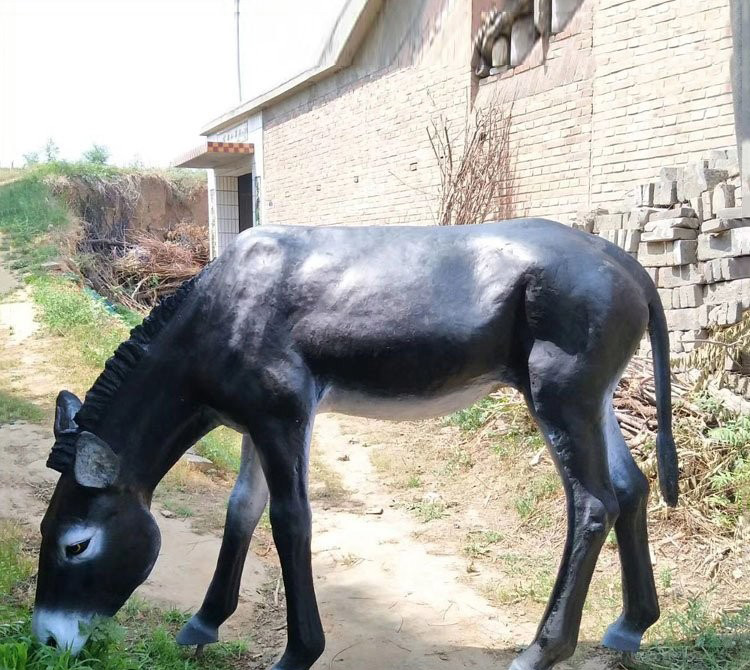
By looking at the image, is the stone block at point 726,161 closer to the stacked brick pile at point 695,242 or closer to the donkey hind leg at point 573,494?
the stacked brick pile at point 695,242

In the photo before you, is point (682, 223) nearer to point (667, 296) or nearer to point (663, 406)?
point (667, 296)

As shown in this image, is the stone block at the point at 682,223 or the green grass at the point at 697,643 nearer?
the green grass at the point at 697,643

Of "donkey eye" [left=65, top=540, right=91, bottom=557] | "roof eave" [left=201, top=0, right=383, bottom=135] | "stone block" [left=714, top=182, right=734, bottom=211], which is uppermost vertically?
"roof eave" [left=201, top=0, right=383, bottom=135]

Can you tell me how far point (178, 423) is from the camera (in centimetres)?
256

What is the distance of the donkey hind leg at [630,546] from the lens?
8.70ft

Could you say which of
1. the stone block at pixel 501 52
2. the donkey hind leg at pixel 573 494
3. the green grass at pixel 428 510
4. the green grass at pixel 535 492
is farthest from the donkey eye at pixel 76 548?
the stone block at pixel 501 52

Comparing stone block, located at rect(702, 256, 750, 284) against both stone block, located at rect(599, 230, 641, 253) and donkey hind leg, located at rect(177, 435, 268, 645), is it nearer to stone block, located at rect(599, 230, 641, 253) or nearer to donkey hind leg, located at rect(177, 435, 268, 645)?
stone block, located at rect(599, 230, 641, 253)

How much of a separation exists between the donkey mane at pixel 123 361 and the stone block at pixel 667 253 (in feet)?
13.2

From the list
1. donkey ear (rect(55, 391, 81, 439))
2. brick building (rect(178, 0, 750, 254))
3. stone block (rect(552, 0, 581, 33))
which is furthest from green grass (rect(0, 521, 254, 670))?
stone block (rect(552, 0, 581, 33))

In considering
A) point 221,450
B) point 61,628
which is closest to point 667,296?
point 221,450

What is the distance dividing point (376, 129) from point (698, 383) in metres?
7.31

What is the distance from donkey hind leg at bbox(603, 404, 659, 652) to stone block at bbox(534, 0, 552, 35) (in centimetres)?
644

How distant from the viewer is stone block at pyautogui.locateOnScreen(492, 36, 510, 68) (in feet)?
Answer: 28.0

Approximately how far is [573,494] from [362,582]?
193 centimetres
